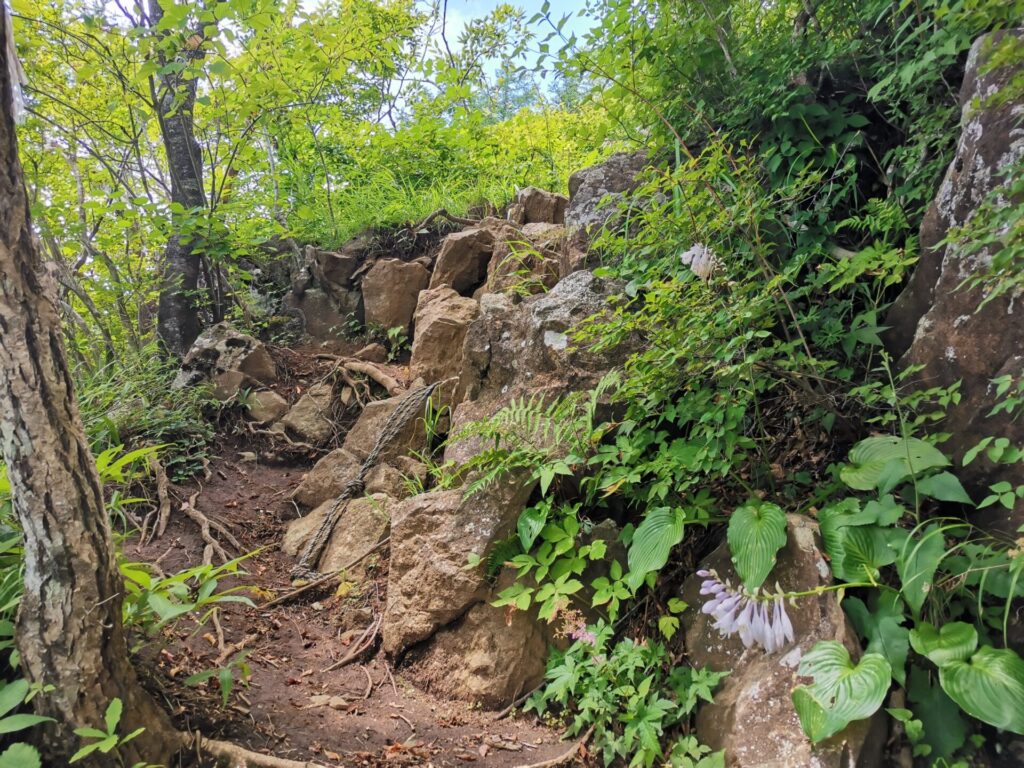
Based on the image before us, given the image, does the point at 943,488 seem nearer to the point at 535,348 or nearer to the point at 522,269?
the point at 535,348

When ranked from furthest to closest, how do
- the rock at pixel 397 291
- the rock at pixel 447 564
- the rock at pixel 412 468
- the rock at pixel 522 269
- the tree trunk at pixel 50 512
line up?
the rock at pixel 397 291, the rock at pixel 522 269, the rock at pixel 412 468, the rock at pixel 447 564, the tree trunk at pixel 50 512

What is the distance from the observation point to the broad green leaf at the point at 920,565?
1774 mm

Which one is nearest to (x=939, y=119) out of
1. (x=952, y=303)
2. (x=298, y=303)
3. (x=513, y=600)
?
(x=952, y=303)

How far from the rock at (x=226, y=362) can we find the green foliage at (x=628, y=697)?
3.82 meters

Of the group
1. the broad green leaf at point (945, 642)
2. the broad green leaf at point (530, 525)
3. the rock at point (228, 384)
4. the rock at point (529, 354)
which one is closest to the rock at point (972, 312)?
the broad green leaf at point (945, 642)

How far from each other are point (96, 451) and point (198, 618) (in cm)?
165

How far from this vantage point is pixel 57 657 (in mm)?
1664

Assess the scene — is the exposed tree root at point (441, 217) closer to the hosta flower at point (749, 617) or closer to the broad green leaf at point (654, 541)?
the broad green leaf at point (654, 541)

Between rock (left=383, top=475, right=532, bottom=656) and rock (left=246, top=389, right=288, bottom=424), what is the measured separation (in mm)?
2556

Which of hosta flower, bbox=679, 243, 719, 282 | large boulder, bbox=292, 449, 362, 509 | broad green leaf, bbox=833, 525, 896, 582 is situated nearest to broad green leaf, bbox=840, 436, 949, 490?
broad green leaf, bbox=833, 525, 896, 582

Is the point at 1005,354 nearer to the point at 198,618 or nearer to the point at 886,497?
the point at 886,497

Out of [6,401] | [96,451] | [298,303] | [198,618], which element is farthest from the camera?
[298,303]

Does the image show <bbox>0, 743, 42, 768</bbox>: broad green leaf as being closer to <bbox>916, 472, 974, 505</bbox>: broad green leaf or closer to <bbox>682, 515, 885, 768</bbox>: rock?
<bbox>682, 515, 885, 768</bbox>: rock

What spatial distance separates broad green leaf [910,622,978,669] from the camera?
1678mm
